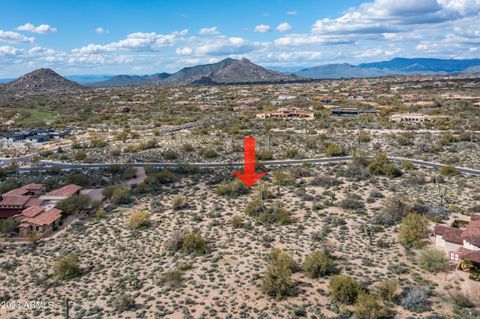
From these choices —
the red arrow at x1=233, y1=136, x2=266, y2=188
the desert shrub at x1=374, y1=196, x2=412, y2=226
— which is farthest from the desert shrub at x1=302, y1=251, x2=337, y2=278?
the red arrow at x1=233, y1=136, x2=266, y2=188

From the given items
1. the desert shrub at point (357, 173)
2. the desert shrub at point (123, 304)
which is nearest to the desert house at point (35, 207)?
the desert shrub at point (123, 304)

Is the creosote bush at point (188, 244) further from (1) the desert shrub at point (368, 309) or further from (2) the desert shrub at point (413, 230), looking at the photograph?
(2) the desert shrub at point (413, 230)

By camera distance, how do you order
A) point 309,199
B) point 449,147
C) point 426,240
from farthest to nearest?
point 449,147, point 309,199, point 426,240

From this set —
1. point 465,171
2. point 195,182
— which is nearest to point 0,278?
point 195,182

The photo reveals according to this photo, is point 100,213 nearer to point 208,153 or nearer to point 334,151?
point 208,153

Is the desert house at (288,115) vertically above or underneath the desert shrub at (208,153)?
above

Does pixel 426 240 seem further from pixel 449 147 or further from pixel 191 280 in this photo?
pixel 449 147

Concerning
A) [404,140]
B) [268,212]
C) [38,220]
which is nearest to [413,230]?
[268,212]
